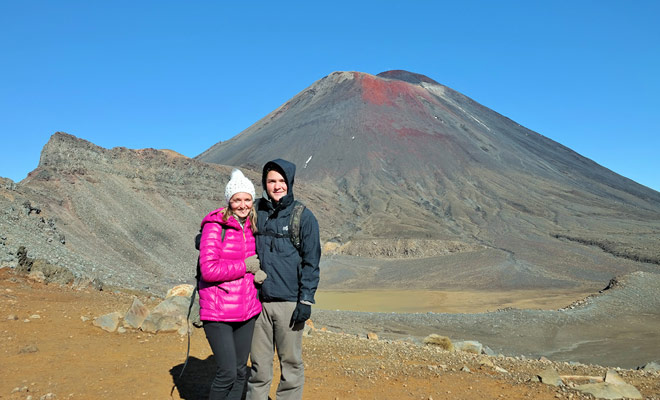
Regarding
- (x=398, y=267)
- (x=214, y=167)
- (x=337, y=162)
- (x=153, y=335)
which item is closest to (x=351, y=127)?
(x=337, y=162)

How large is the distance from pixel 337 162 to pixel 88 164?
146ft

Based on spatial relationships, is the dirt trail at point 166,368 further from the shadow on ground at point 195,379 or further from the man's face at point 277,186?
the man's face at point 277,186

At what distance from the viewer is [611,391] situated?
489 cm

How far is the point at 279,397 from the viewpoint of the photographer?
11.7 feet

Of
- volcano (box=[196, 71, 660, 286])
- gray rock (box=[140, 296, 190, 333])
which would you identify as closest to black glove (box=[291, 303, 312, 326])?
gray rock (box=[140, 296, 190, 333])

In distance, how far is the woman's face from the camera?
3.47m

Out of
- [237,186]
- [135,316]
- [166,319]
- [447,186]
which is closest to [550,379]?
[237,186]

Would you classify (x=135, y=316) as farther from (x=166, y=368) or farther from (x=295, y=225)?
(x=295, y=225)

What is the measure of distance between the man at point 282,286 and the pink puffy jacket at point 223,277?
6.0 inches

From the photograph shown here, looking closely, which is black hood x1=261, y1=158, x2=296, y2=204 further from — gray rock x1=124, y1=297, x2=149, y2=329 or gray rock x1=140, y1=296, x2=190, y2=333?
gray rock x1=124, y1=297, x2=149, y2=329

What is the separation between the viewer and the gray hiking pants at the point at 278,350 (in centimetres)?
345

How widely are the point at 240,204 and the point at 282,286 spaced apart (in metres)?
0.63

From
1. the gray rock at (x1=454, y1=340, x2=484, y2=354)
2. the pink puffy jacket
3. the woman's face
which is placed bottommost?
the gray rock at (x1=454, y1=340, x2=484, y2=354)

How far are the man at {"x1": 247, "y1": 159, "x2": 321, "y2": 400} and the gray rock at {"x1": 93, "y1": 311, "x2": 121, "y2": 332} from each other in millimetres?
3521
